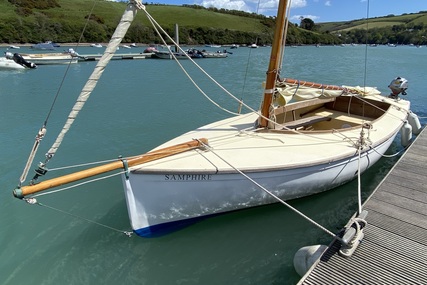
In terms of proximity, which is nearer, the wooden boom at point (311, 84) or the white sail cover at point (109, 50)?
the white sail cover at point (109, 50)

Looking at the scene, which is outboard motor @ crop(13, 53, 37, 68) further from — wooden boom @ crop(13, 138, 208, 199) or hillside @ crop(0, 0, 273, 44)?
hillside @ crop(0, 0, 273, 44)

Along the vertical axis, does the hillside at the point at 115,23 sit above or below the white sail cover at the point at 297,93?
above

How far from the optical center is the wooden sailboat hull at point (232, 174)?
19.2 feet

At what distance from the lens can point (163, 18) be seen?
13462cm

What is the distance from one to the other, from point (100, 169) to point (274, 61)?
4771 millimetres

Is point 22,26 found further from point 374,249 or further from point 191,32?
point 374,249

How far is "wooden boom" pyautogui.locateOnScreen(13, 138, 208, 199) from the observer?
15.1 ft

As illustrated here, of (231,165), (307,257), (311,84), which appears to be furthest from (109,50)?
(311,84)

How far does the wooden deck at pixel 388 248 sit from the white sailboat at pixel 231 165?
1.09 m

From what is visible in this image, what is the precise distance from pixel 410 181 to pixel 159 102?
1591cm

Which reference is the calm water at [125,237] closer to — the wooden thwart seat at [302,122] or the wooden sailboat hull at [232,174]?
the wooden sailboat hull at [232,174]

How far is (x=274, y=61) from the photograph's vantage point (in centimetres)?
754

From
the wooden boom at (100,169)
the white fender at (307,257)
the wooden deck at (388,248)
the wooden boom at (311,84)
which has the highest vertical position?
the wooden boom at (311,84)

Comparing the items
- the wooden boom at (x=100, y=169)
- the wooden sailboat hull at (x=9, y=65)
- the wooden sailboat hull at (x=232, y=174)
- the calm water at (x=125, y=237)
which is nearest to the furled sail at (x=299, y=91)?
the wooden sailboat hull at (x=232, y=174)
